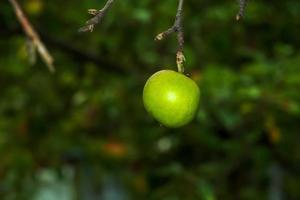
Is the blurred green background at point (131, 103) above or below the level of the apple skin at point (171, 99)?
below

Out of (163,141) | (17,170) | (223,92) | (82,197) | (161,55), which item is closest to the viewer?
(223,92)

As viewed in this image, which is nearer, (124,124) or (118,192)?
(124,124)

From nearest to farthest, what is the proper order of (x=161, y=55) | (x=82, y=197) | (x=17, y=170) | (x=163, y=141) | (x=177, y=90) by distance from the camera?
(x=177, y=90), (x=17, y=170), (x=161, y=55), (x=163, y=141), (x=82, y=197)

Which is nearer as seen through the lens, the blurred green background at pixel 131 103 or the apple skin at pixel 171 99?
the apple skin at pixel 171 99

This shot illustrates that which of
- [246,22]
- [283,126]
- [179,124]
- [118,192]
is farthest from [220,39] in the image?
[179,124]

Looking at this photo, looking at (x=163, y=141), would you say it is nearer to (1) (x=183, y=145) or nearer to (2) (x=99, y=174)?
(1) (x=183, y=145)
